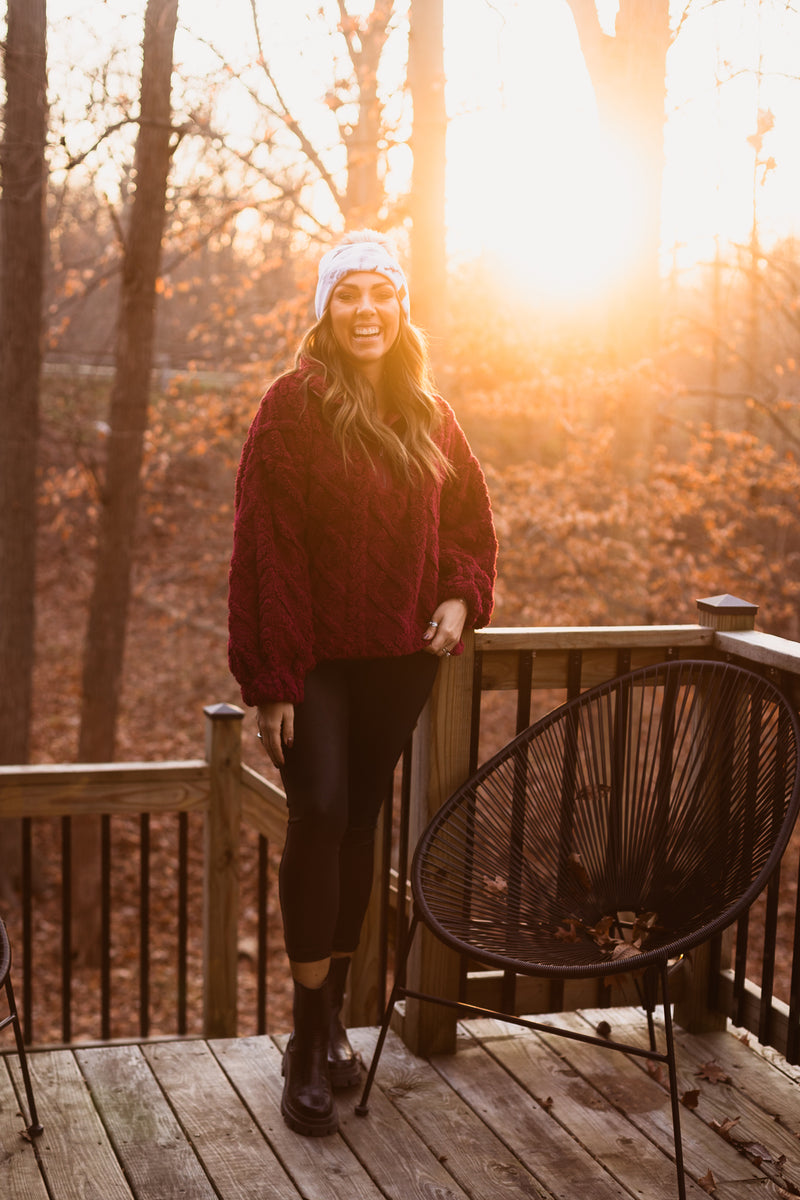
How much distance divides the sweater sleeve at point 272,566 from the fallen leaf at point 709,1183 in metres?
1.22

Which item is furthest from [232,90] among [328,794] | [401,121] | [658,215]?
[328,794]

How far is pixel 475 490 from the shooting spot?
8.74 feet

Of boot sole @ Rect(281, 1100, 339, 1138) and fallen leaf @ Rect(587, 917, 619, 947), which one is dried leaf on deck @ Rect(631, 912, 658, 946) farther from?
boot sole @ Rect(281, 1100, 339, 1138)

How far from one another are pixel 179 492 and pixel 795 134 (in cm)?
919

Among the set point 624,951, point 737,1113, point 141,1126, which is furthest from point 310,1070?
point 737,1113

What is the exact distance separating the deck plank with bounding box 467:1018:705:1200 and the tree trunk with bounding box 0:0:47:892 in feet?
19.8

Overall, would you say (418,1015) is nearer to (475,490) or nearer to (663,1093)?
(663,1093)

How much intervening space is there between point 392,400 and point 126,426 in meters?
5.94

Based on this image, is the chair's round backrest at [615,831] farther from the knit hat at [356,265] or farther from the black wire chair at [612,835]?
the knit hat at [356,265]

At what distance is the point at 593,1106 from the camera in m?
2.56

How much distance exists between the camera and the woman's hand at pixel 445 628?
2513mm

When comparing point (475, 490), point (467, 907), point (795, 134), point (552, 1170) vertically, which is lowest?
point (552, 1170)

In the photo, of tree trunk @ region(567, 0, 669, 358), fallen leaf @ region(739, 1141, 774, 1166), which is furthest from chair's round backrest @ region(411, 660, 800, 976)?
tree trunk @ region(567, 0, 669, 358)

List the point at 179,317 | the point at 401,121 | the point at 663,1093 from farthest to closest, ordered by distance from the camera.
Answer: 1. the point at 179,317
2. the point at 401,121
3. the point at 663,1093
